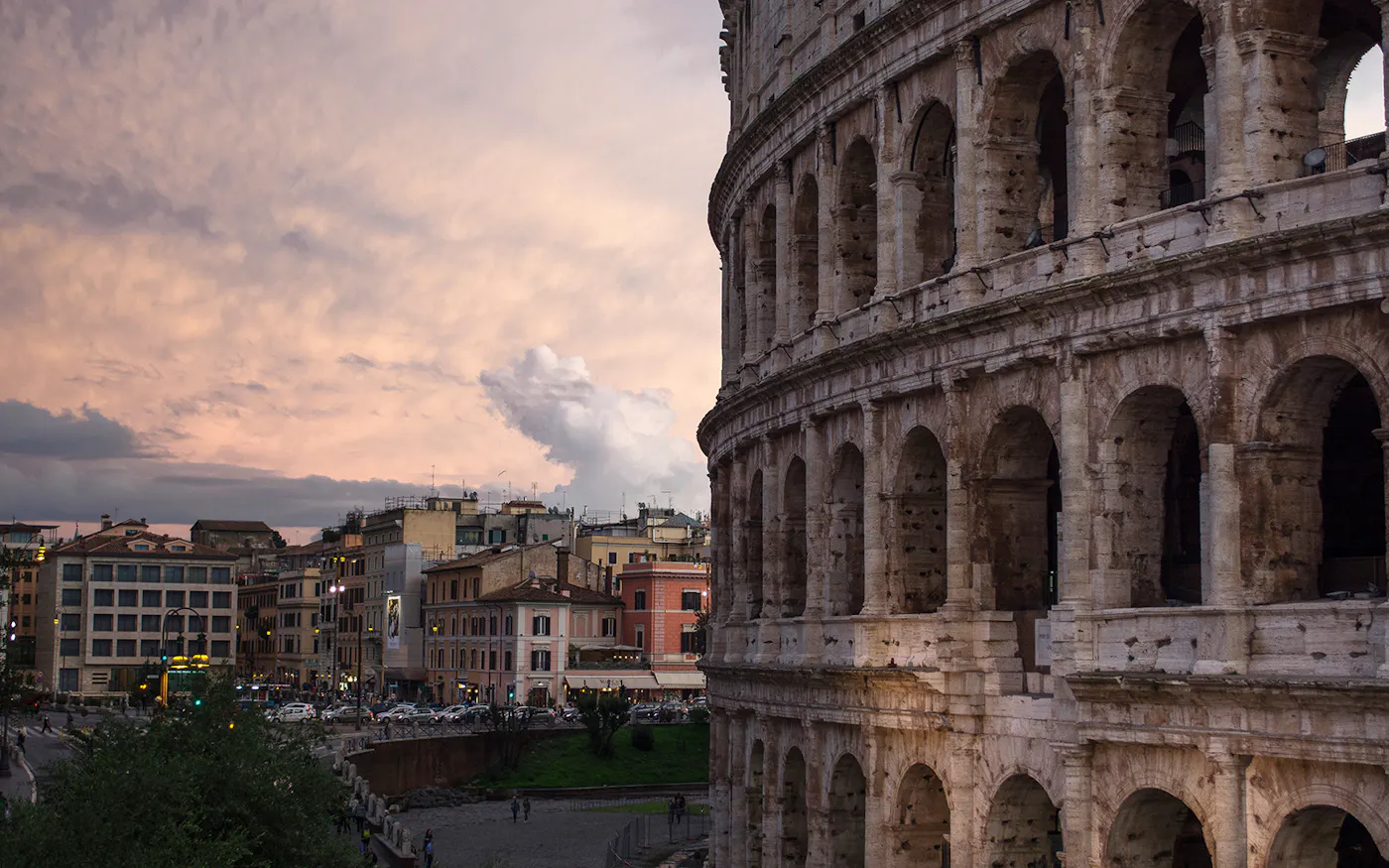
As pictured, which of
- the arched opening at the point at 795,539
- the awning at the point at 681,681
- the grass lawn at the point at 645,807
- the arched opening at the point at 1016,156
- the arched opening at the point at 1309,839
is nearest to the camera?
the arched opening at the point at 1309,839

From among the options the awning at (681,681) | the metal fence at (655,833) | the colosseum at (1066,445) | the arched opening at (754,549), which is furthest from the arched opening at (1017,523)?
the awning at (681,681)

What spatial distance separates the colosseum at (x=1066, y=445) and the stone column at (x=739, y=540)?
0.68 feet

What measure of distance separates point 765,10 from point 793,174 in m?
5.66

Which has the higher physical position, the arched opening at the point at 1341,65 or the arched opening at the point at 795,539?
the arched opening at the point at 1341,65

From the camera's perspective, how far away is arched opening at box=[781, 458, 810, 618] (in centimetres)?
3606

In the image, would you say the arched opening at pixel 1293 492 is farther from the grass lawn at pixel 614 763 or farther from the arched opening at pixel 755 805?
the grass lawn at pixel 614 763

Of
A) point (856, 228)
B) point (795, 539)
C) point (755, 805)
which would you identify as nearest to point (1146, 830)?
point (795, 539)

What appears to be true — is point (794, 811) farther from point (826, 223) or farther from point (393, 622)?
point (393, 622)

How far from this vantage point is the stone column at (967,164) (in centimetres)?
2848

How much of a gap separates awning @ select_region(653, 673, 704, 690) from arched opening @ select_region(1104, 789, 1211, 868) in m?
77.2

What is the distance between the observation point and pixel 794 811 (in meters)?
35.0

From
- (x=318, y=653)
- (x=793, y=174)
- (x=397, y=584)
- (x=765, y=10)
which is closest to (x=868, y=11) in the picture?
(x=793, y=174)

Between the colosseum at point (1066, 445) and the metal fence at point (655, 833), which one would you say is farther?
the metal fence at point (655, 833)

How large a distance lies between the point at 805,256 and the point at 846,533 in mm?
6549
